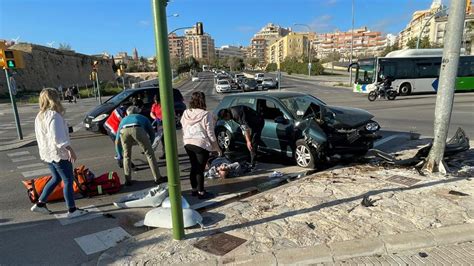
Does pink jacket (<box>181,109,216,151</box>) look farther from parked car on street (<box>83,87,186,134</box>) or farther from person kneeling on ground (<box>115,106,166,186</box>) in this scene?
parked car on street (<box>83,87,186,134</box>)

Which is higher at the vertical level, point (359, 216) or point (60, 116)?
point (60, 116)

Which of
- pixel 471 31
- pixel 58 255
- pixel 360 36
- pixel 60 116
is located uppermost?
pixel 360 36

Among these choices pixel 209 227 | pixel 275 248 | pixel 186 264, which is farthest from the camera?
pixel 209 227

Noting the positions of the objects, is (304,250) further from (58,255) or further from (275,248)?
(58,255)

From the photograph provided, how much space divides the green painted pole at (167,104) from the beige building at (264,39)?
174 meters

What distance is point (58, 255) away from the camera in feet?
11.1

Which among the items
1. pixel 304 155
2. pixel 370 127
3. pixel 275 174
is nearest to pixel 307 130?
pixel 304 155

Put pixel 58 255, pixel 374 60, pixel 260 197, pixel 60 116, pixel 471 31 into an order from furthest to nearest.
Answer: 1. pixel 471 31
2. pixel 374 60
3. pixel 260 197
4. pixel 60 116
5. pixel 58 255

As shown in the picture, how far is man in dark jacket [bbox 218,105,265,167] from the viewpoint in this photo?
20.6ft

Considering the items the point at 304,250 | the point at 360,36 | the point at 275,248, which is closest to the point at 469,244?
the point at 304,250

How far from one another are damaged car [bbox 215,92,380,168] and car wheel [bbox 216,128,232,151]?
0.13 metres

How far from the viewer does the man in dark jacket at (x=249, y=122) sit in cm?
628

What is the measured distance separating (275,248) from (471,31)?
6503 centimetres

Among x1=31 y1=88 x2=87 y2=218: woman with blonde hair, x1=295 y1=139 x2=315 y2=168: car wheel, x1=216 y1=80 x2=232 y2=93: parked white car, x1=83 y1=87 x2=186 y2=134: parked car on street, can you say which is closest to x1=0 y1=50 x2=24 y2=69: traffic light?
x1=83 y1=87 x2=186 y2=134: parked car on street
